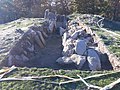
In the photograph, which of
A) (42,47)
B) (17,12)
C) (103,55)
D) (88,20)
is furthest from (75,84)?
(17,12)

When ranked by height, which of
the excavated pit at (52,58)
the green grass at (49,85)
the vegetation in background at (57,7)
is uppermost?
the vegetation in background at (57,7)

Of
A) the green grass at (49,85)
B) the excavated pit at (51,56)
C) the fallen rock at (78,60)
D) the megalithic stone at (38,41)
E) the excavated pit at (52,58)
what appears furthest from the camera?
the megalithic stone at (38,41)

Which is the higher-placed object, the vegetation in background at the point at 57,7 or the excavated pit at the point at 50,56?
the vegetation in background at the point at 57,7

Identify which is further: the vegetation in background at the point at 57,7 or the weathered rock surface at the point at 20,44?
the vegetation in background at the point at 57,7

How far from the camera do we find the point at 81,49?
9.77 metres

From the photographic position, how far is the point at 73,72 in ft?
24.2

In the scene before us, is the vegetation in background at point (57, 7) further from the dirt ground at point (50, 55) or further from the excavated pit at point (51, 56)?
the excavated pit at point (51, 56)

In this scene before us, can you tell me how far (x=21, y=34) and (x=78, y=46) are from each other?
2.56 metres

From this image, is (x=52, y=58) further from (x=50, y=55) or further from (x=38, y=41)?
(x=38, y=41)

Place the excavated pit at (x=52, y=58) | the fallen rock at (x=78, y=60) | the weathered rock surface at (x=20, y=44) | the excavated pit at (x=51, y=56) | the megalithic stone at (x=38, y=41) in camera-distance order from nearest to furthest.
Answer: the fallen rock at (x=78, y=60) < the excavated pit at (x=51, y=56) < the excavated pit at (x=52, y=58) < the weathered rock surface at (x=20, y=44) < the megalithic stone at (x=38, y=41)

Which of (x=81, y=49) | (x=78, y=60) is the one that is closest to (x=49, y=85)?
(x=78, y=60)

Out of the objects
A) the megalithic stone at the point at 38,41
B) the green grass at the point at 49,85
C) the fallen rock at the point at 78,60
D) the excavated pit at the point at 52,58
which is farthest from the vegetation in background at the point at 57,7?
the green grass at the point at 49,85

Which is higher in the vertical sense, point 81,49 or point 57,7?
point 57,7

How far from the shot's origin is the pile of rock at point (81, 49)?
9.00 m
